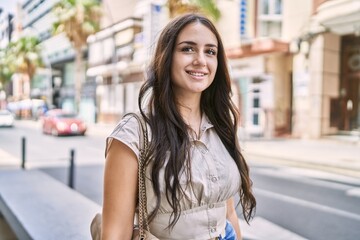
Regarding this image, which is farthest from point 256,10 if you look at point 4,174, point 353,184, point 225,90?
point 225,90

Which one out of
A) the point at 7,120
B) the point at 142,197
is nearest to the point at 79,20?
the point at 7,120

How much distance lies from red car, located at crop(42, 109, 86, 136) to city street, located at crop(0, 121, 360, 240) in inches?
229

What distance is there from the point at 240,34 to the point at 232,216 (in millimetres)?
15101

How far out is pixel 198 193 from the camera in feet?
4.66

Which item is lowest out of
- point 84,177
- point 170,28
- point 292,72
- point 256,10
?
point 84,177

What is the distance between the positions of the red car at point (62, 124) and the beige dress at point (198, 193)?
15160 millimetres

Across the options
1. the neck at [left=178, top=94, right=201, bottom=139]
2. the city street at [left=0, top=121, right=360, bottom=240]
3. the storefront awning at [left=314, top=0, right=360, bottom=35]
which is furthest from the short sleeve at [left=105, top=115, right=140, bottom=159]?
the storefront awning at [left=314, top=0, right=360, bottom=35]

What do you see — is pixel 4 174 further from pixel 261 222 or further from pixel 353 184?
pixel 353 184

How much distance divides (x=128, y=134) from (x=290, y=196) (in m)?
4.86

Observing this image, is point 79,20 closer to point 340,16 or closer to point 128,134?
point 340,16

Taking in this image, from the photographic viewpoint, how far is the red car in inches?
625

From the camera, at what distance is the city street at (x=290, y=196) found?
13.2 feet

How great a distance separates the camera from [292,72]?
52.1ft

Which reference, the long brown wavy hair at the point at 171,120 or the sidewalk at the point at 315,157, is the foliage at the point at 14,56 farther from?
the long brown wavy hair at the point at 171,120
